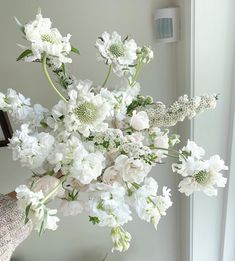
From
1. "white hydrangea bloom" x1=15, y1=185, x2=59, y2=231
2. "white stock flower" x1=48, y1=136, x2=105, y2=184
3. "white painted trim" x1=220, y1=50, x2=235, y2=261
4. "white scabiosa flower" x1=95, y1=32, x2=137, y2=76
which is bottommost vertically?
"white painted trim" x1=220, y1=50, x2=235, y2=261

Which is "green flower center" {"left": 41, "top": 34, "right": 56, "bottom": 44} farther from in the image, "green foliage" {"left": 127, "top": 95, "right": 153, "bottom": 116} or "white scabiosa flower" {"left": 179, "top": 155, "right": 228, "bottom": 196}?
"white scabiosa flower" {"left": 179, "top": 155, "right": 228, "bottom": 196}

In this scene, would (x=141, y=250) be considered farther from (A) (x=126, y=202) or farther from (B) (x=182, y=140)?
(A) (x=126, y=202)

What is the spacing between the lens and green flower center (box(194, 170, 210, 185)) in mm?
904

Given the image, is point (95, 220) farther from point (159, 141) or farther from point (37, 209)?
point (159, 141)

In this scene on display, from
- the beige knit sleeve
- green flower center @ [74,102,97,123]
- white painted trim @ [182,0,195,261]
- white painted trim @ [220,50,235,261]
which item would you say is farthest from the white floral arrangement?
white painted trim @ [220,50,235,261]

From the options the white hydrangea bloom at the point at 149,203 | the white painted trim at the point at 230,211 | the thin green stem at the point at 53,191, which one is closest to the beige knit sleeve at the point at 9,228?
the thin green stem at the point at 53,191

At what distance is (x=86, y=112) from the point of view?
0.82 m

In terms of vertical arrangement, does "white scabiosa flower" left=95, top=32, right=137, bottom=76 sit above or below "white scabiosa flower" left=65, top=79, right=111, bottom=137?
above

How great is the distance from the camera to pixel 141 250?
171cm

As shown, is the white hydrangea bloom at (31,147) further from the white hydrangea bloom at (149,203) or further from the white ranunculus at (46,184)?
the white hydrangea bloom at (149,203)

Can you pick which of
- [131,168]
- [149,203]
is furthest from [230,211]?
[131,168]

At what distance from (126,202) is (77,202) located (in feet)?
0.45

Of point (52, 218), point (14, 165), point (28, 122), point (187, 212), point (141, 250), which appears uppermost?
point (28, 122)

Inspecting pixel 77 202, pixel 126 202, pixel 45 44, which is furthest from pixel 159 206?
pixel 45 44
